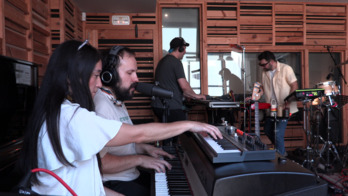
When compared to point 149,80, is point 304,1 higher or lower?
higher

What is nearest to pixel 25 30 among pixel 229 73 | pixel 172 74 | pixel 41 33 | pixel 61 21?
pixel 41 33

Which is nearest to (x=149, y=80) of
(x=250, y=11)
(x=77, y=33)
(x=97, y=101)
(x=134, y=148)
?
(x=77, y=33)

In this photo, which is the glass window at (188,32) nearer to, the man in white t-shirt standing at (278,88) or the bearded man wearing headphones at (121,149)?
the man in white t-shirt standing at (278,88)

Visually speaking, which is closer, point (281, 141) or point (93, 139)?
point (93, 139)

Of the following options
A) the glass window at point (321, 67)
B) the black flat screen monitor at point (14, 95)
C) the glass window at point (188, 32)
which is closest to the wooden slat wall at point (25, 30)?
the black flat screen monitor at point (14, 95)

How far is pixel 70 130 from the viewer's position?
0.92 m

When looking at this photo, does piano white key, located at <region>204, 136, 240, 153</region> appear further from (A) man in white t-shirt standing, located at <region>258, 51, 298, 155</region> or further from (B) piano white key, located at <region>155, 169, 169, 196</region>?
(A) man in white t-shirt standing, located at <region>258, 51, 298, 155</region>

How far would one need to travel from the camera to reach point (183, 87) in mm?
3516

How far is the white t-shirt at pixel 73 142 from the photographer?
→ 3.03 ft

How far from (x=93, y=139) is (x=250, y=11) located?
187 inches

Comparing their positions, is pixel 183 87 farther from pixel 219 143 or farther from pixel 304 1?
pixel 304 1

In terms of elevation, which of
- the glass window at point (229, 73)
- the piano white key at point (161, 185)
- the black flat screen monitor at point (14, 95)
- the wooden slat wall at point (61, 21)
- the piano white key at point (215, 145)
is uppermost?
the wooden slat wall at point (61, 21)

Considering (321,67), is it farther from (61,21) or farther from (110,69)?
(110,69)

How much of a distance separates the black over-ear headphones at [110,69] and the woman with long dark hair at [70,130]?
20.3 inches
